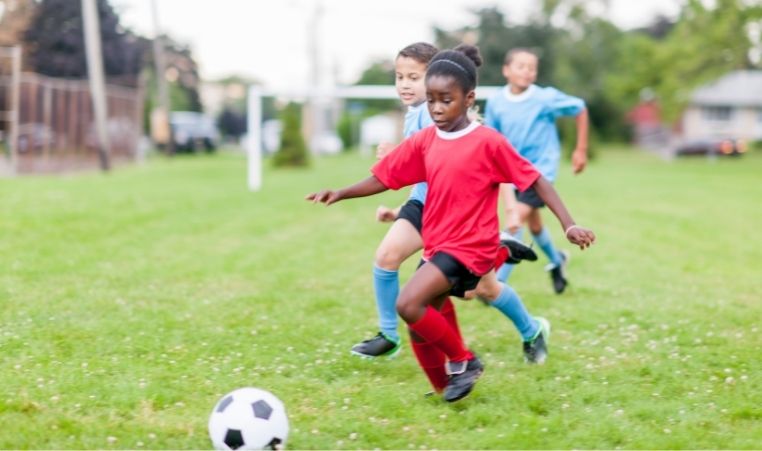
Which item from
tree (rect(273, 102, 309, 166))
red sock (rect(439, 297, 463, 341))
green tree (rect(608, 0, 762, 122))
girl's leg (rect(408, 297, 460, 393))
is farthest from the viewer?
green tree (rect(608, 0, 762, 122))

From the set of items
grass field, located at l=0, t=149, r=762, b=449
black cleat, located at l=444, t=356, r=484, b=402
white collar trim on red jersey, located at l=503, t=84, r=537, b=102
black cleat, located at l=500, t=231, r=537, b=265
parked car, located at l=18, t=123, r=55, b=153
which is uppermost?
white collar trim on red jersey, located at l=503, t=84, r=537, b=102

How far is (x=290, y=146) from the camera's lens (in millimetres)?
31125

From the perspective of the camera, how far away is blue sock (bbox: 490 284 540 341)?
5.98 meters

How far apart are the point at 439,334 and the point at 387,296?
3.63 ft

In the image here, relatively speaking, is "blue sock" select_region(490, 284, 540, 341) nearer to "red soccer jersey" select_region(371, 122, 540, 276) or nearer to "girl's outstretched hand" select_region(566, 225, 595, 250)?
"red soccer jersey" select_region(371, 122, 540, 276)

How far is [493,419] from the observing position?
4.96 meters

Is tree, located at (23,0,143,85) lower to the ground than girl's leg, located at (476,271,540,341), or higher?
higher

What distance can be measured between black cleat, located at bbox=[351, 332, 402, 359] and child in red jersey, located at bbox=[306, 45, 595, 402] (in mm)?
1027

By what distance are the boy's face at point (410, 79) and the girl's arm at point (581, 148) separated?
256cm

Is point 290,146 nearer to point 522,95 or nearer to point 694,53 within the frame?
point 694,53

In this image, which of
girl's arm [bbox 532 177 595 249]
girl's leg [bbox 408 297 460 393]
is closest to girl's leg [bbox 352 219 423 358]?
girl's leg [bbox 408 297 460 393]

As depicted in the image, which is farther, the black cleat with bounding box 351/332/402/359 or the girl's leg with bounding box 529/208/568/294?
the girl's leg with bounding box 529/208/568/294

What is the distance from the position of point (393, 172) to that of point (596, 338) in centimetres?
239

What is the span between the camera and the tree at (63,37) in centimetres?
2561
